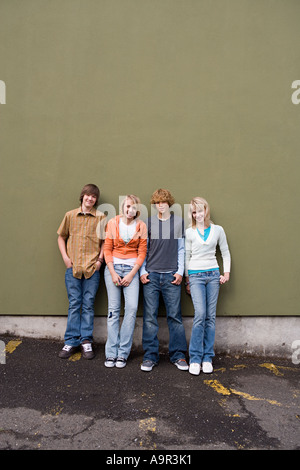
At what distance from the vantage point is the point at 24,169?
3.95m

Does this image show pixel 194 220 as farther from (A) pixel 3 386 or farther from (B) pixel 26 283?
(A) pixel 3 386

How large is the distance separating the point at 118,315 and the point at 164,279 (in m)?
0.64

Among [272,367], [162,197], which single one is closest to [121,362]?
[272,367]

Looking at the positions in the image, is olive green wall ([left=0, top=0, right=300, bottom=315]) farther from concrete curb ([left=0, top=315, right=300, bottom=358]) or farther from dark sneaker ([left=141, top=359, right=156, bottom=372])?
dark sneaker ([left=141, top=359, right=156, bottom=372])

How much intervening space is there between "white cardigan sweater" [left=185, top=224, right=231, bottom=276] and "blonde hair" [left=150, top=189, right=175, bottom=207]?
39cm

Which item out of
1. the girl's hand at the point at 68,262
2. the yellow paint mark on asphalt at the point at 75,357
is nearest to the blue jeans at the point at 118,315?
the yellow paint mark on asphalt at the point at 75,357

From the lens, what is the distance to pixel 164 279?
357 cm

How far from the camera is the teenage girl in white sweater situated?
346 centimetres

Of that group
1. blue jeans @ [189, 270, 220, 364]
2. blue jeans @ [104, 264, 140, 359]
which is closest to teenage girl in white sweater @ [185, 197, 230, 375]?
blue jeans @ [189, 270, 220, 364]

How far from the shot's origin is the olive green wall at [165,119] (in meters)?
3.89

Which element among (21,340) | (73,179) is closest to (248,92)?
(73,179)

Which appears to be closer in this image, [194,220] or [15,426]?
[15,426]

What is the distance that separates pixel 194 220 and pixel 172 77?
1757 millimetres

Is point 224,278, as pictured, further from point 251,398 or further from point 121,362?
point 121,362
